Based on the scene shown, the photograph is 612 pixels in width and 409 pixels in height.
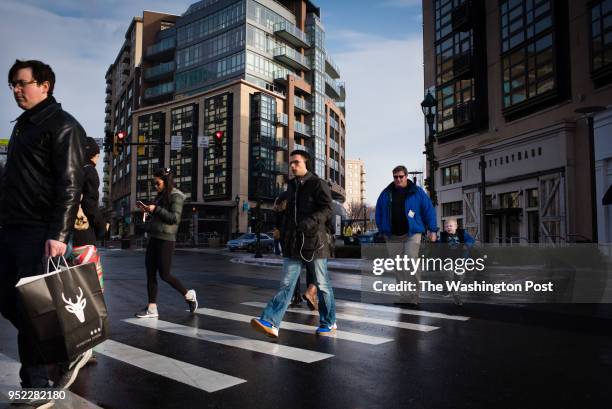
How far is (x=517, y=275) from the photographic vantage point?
1123cm

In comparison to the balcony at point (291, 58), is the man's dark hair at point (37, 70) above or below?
below

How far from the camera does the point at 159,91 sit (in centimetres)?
6938

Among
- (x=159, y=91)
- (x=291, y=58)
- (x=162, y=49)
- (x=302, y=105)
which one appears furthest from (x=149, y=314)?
(x=162, y=49)

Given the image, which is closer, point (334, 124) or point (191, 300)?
point (191, 300)

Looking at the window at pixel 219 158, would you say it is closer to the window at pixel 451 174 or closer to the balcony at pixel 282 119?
the balcony at pixel 282 119

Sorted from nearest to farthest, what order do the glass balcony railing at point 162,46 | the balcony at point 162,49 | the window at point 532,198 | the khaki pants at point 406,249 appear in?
the khaki pants at point 406,249 < the window at point 532,198 < the glass balcony railing at point 162,46 < the balcony at point 162,49

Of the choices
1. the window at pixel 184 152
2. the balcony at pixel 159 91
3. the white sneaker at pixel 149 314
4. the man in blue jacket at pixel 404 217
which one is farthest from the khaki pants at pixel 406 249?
the balcony at pixel 159 91

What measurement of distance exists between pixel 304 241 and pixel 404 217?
311 cm

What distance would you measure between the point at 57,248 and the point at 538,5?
25.5 metres

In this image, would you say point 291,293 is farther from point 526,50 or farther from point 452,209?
point 452,209

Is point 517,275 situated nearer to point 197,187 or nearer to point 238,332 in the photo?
point 238,332

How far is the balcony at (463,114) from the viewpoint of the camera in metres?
27.9

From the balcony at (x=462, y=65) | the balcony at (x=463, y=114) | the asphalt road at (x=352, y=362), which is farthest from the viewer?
the balcony at (x=463, y=114)

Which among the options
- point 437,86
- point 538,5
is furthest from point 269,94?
point 538,5
